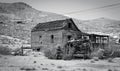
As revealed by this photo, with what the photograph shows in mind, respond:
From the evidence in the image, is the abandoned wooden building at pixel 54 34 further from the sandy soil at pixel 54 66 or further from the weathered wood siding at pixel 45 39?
the sandy soil at pixel 54 66

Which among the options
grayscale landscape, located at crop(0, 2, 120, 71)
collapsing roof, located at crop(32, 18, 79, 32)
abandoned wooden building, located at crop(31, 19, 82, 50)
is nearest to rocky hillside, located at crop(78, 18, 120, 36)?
grayscale landscape, located at crop(0, 2, 120, 71)

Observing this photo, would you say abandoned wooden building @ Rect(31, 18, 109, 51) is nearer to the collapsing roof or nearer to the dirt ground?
the collapsing roof

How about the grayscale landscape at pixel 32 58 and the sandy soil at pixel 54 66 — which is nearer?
the sandy soil at pixel 54 66

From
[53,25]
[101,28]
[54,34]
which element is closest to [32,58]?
[54,34]

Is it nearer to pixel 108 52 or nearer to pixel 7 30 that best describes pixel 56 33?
pixel 108 52

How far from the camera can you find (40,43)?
36312mm

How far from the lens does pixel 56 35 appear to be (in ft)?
108

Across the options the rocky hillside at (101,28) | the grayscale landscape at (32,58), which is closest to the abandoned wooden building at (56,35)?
the grayscale landscape at (32,58)

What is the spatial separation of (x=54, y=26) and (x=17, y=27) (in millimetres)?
46962

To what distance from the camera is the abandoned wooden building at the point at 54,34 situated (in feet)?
105

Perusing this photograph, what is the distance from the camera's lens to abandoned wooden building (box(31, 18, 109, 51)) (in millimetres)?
32000

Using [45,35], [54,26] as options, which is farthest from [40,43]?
[54,26]

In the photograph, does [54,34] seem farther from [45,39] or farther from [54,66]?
[54,66]

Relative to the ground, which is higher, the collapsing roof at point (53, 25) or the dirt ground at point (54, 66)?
the collapsing roof at point (53, 25)
